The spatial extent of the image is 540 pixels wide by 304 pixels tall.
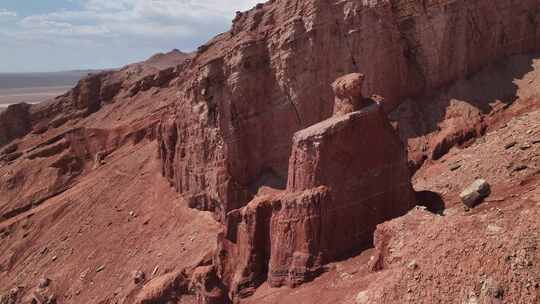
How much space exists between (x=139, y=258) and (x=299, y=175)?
14.8m

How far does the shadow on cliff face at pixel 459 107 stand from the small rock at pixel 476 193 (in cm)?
689

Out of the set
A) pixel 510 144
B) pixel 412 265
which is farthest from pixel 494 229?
pixel 510 144

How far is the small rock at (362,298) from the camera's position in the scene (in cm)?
1461

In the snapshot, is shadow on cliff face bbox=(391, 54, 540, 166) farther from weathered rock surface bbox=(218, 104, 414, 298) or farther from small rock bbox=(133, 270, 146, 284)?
small rock bbox=(133, 270, 146, 284)

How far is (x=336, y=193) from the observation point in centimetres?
1881

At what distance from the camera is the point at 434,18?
2602cm

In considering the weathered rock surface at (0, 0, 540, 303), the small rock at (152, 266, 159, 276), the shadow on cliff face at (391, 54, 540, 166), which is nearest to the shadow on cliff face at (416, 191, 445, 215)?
the weathered rock surface at (0, 0, 540, 303)

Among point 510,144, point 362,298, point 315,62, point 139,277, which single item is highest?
point 315,62

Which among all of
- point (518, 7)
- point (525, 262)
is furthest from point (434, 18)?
point (525, 262)

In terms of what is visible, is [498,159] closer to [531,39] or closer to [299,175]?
[299,175]

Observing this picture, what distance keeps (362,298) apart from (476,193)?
5.54 m

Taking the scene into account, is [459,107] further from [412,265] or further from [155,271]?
[155,271]

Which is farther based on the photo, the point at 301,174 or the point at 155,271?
the point at 155,271

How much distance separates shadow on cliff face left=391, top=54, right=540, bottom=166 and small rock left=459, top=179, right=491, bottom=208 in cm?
689
